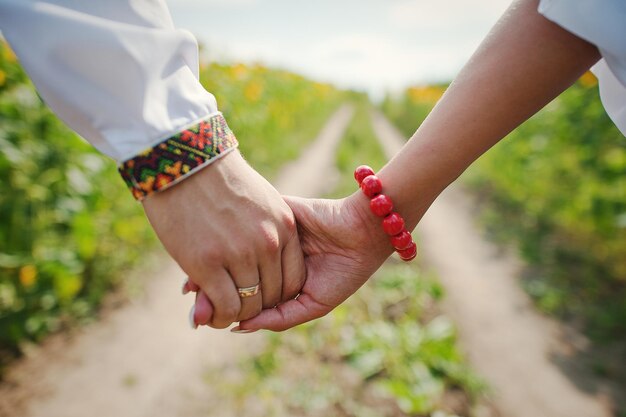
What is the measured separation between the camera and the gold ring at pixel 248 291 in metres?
1.03

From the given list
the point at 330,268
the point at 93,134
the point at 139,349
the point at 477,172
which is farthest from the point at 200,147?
the point at 477,172

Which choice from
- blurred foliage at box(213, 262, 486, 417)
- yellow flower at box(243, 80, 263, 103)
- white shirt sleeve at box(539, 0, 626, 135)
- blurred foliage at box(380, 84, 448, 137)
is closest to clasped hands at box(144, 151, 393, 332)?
white shirt sleeve at box(539, 0, 626, 135)

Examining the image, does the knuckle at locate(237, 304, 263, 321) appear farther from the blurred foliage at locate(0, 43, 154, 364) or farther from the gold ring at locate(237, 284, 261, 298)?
the blurred foliage at locate(0, 43, 154, 364)

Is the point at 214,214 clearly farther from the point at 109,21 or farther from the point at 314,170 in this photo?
the point at 314,170

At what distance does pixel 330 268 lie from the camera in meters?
1.26

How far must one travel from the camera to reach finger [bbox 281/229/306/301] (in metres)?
1.14

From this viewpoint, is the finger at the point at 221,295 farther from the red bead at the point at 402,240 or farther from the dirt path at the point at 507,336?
the dirt path at the point at 507,336

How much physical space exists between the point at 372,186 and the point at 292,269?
1.20ft

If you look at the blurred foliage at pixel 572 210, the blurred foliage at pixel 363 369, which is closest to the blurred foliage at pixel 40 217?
the blurred foliage at pixel 363 369

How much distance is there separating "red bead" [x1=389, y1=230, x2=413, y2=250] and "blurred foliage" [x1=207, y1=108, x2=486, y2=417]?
4.12ft

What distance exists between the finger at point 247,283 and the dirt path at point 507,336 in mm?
1852

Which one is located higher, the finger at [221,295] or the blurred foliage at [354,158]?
the finger at [221,295]

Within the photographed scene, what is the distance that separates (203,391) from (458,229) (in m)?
3.52

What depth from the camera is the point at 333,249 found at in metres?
1.28
